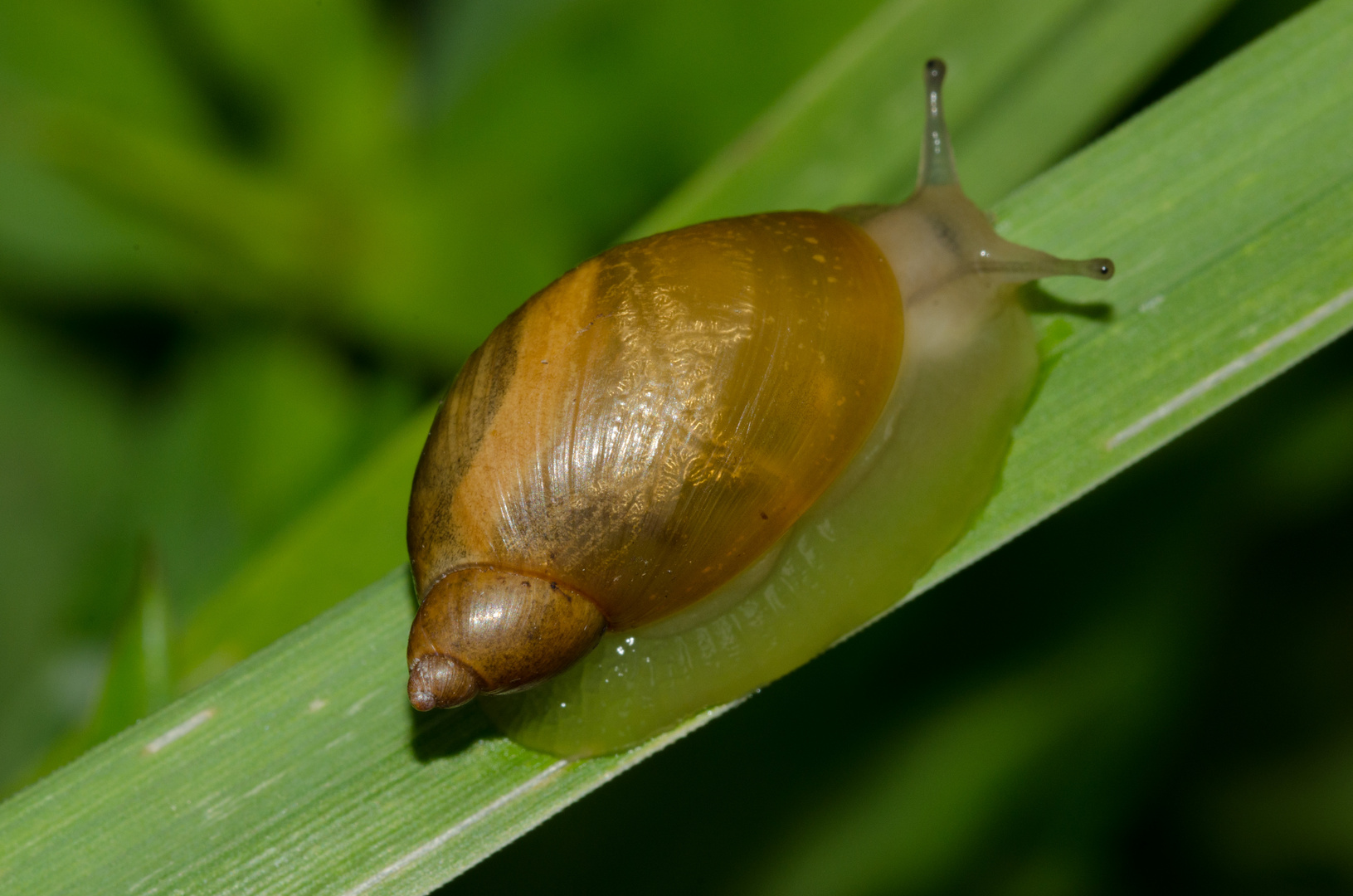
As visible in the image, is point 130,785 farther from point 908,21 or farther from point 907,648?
point 908,21

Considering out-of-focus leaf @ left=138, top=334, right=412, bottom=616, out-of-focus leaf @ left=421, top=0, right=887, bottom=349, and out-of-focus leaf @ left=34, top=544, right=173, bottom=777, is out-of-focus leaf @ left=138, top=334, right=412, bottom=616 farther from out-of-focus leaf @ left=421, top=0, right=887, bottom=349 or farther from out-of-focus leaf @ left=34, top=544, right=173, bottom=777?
out-of-focus leaf @ left=34, top=544, right=173, bottom=777

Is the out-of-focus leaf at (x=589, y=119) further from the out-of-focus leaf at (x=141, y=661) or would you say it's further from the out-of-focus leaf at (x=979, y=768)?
the out-of-focus leaf at (x=979, y=768)

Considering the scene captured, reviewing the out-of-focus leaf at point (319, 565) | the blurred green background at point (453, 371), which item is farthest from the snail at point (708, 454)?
the blurred green background at point (453, 371)

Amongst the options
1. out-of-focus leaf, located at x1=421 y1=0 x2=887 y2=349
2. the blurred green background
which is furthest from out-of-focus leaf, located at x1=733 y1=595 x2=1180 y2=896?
out-of-focus leaf, located at x1=421 y1=0 x2=887 y2=349

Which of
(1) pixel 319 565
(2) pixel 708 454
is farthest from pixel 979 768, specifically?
(1) pixel 319 565

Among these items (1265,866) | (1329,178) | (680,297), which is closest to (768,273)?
(680,297)
